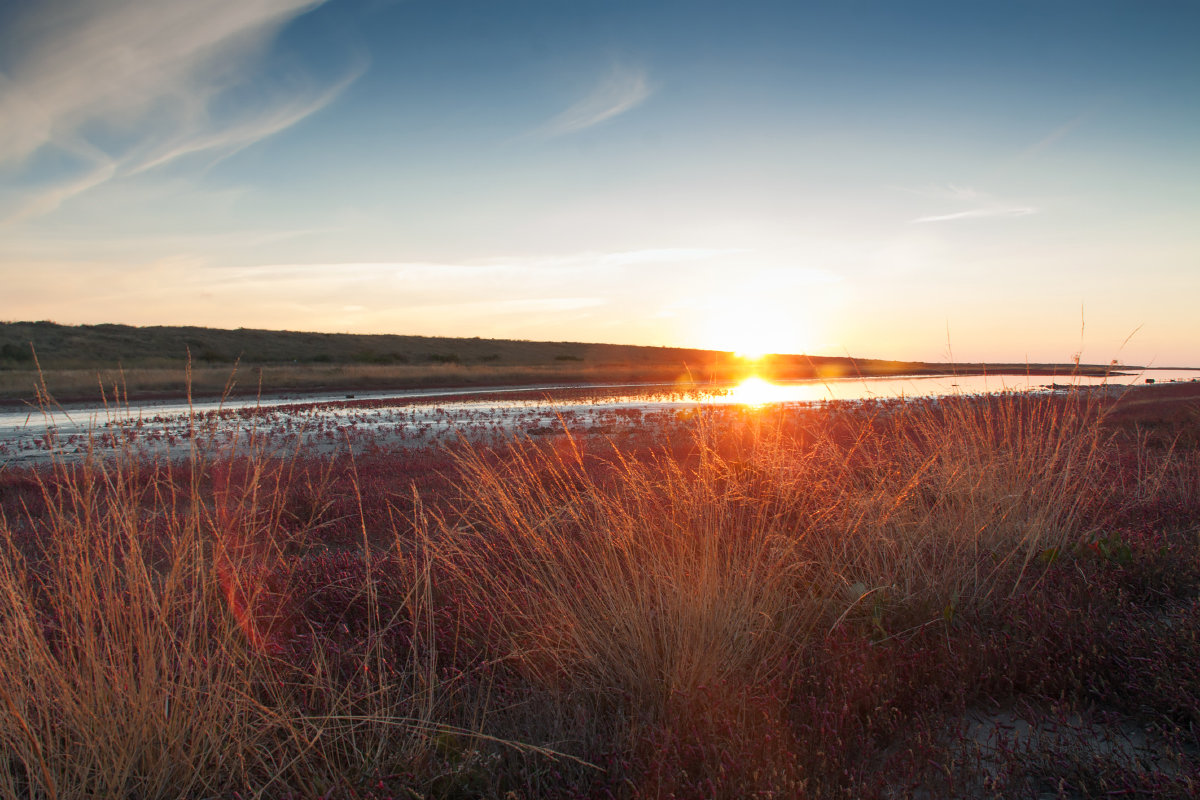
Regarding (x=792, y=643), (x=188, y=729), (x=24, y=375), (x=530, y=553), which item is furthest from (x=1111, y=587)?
(x=24, y=375)

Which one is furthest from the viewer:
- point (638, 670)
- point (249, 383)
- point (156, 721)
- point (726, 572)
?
point (249, 383)

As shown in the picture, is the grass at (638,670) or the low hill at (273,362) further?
the low hill at (273,362)

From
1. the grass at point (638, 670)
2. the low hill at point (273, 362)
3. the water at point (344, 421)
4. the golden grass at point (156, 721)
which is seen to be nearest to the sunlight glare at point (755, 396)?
the water at point (344, 421)

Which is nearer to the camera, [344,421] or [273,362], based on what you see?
[344,421]

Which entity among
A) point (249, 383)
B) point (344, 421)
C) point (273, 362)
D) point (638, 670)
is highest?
point (273, 362)

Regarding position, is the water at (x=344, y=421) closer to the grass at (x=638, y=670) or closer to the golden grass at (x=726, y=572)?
the golden grass at (x=726, y=572)

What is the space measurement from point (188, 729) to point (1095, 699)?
4.05 m

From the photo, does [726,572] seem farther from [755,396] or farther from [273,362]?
[273,362]

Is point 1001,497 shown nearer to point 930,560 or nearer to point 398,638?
point 930,560

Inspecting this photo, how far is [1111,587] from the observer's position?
12.7ft

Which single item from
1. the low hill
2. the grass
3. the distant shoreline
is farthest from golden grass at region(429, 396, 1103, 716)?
the distant shoreline

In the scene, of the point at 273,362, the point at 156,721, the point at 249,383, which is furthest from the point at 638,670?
the point at 273,362

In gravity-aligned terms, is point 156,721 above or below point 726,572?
below

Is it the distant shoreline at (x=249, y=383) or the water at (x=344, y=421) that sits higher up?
the distant shoreline at (x=249, y=383)
